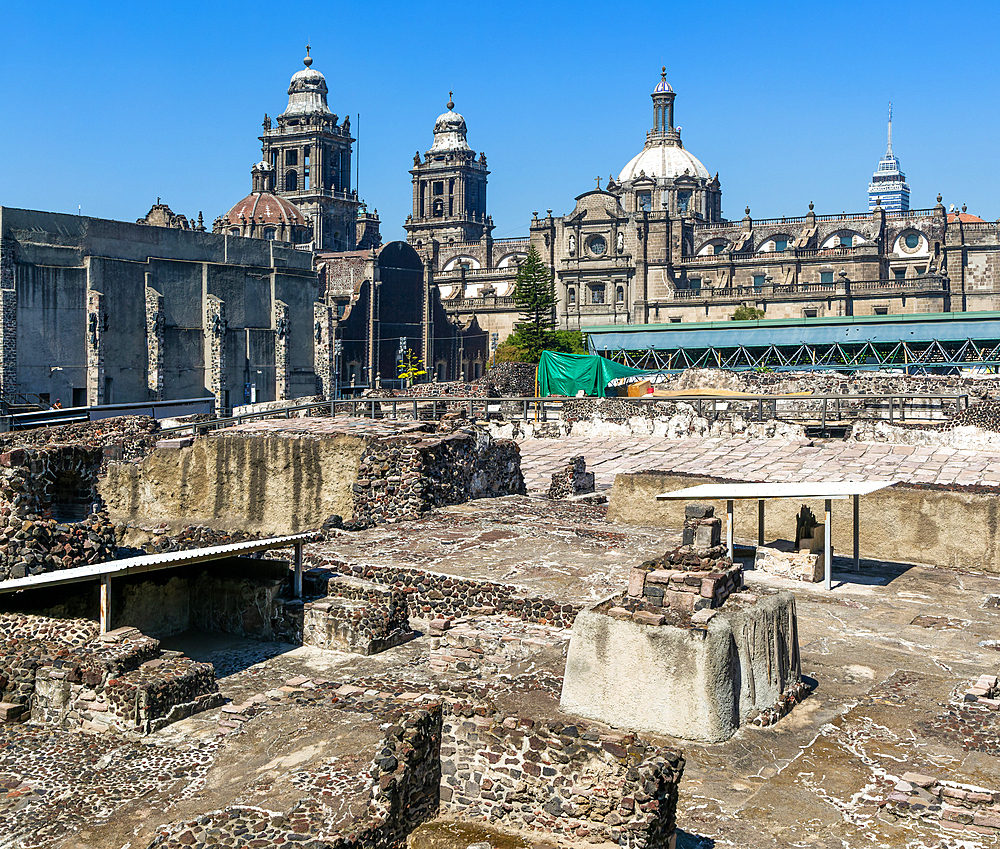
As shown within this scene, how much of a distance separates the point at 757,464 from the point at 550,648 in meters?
11.8

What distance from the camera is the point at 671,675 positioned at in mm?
7309

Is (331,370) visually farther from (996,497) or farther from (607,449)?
(996,497)

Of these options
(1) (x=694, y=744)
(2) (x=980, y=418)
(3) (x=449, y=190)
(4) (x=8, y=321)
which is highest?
(3) (x=449, y=190)

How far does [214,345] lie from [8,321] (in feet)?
29.9

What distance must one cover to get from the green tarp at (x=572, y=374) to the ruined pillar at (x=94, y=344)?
57.8 feet

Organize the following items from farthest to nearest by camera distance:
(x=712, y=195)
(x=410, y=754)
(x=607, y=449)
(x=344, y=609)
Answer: (x=712, y=195)
(x=607, y=449)
(x=344, y=609)
(x=410, y=754)

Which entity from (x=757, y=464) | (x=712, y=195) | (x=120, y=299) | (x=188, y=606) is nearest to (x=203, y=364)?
(x=120, y=299)

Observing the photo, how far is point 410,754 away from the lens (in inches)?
226

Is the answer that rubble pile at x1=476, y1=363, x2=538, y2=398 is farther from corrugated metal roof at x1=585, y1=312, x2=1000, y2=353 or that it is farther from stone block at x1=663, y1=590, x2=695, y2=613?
stone block at x1=663, y1=590, x2=695, y2=613

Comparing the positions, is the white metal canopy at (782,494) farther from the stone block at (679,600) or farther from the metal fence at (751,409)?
the metal fence at (751,409)

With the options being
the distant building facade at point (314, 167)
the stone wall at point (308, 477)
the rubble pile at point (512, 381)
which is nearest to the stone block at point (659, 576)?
the stone wall at point (308, 477)

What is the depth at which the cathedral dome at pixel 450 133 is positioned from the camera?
92438 mm

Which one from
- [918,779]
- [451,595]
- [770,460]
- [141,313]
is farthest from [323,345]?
[918,779]

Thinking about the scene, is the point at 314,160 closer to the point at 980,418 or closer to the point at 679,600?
the point at 980,418
